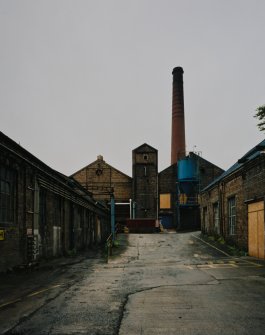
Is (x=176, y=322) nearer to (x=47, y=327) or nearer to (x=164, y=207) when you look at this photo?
(x=47, y=327)

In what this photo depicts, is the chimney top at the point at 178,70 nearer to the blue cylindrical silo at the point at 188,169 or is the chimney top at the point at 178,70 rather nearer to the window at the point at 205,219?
the blue cylindrical silo at the point at 188,169

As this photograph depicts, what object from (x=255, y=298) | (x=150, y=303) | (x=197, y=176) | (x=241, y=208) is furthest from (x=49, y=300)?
(x=197, y=176)

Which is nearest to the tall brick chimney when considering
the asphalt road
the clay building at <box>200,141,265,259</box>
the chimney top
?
the chimney top

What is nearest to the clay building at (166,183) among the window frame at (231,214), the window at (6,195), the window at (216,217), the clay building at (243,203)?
the window at (216,217)

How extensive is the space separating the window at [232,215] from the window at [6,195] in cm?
1413

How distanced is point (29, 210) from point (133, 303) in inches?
340

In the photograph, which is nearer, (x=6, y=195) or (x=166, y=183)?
(x=6, y=195)

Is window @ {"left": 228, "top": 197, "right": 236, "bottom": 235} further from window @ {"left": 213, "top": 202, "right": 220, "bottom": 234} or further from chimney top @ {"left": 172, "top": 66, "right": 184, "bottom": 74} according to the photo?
chimney top @ {"left": 172, "top": 66, "right": 184, "bottom": 74}

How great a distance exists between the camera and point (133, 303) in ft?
24.7

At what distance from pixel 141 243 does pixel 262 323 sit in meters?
22.3

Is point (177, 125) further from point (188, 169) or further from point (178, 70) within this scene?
point (178, 70)

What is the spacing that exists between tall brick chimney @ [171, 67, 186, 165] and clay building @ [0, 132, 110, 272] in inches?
1148

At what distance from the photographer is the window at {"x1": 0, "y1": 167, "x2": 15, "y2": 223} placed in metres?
12.9

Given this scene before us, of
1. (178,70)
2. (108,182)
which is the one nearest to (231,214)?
(108,182)
